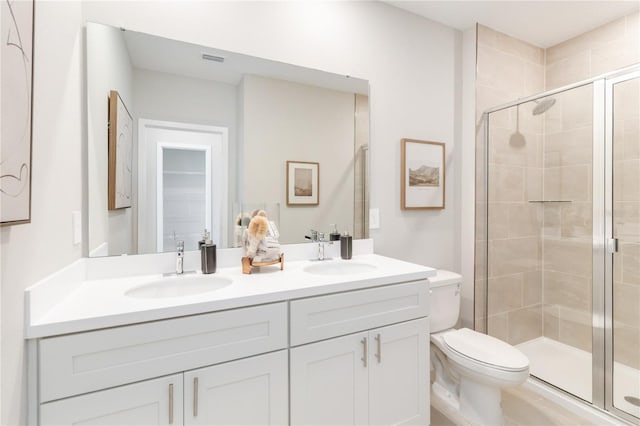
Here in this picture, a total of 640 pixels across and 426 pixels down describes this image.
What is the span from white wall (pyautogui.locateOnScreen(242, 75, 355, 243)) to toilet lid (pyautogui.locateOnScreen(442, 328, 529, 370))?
89 centimetres

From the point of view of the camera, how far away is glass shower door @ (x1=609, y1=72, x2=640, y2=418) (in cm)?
187

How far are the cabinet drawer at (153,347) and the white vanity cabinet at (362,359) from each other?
0.46ft

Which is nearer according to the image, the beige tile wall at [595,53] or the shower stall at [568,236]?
the shower stall at [568,236]

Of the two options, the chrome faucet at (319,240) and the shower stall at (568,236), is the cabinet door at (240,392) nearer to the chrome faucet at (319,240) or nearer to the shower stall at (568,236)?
the chrome faucet at (319,240)

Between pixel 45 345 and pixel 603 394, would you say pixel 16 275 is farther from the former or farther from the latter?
pixel 603 394

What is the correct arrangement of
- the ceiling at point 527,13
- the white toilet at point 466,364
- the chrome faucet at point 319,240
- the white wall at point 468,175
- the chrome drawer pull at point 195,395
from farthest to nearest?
the white wall at point 468,175 < the ceiling at point 527,13 < the chrome faucet at point 319,240 < the white toilet at point 466,364 < the chrome drawer pull at point 195,395

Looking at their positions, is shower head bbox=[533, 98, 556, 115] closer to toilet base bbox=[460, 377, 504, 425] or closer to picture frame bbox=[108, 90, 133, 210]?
toilet base bbox=[460, 377, 504, 425]

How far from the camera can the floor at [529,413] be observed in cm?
180

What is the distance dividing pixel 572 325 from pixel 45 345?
122 inches

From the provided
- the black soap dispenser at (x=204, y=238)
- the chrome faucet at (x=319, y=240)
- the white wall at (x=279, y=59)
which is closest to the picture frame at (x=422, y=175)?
the white wall at (x=279, y=59)

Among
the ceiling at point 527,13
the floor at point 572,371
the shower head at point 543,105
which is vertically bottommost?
the floor at point 572,371

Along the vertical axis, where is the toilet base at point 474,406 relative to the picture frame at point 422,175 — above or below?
below

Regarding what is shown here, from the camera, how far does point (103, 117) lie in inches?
54.8

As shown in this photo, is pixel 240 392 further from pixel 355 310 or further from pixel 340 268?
pixel 340 268
